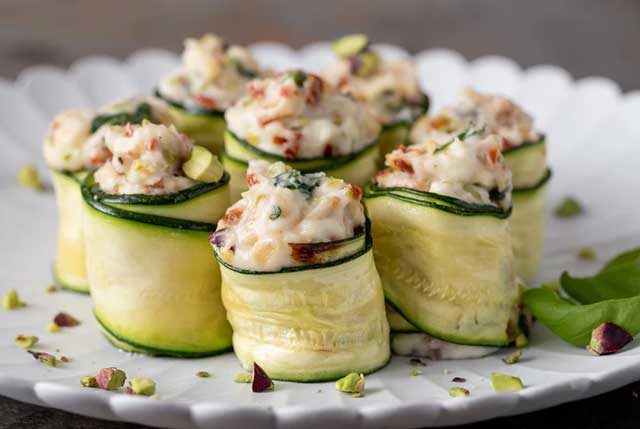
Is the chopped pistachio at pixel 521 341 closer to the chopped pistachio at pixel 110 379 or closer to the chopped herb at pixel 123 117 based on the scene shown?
the chopped pistachio at pixel 110 379

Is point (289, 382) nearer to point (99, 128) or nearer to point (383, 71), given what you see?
point (99, 128)

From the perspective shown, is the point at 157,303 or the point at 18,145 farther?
the point at 18,145

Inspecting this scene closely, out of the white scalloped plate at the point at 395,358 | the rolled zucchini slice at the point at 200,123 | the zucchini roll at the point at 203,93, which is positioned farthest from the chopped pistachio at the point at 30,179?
the rolled zucchini slice at the point at 200,123

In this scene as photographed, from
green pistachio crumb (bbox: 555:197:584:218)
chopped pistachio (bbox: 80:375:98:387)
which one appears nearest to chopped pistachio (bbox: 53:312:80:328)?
chopped pistachio (bbox: 80:375:98:387)

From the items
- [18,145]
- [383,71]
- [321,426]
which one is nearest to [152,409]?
[321,426]

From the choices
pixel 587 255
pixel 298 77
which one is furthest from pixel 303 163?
pixel 587 255

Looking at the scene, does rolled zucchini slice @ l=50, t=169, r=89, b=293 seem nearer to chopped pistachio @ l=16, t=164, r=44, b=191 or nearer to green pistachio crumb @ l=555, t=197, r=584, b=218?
chopped pistachio @ l=16, t=164, r=44, b=191
